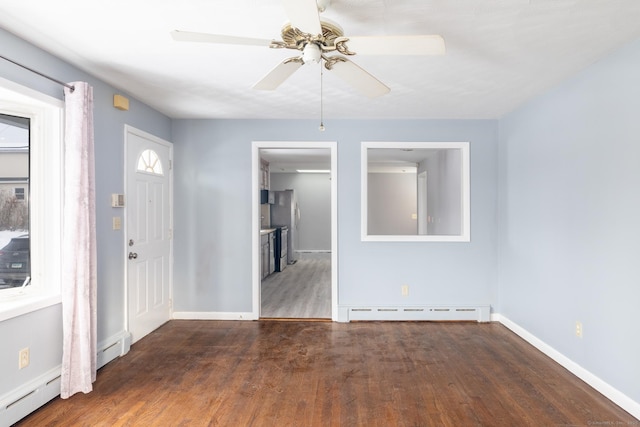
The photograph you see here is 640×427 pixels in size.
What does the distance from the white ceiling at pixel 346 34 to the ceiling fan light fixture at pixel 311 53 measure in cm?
34

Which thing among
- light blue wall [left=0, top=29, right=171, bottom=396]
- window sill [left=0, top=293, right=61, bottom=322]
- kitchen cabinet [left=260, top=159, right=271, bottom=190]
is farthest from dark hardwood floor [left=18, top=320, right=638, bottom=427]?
kitchen cabinet [left=260, top=159, right=271, bottom=190]

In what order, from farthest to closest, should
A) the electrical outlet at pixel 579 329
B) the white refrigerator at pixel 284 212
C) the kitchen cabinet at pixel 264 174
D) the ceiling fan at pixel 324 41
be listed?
the white refrigerator at pixel 284 212 → the kitchen cabinet at pixel 264 174 → the electrical outlet at pixel 579 329 → the ceiling fan at pixel 324 41

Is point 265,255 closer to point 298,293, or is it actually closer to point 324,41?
point 298,293

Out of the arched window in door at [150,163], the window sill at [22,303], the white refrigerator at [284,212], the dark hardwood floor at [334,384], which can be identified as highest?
the arched window in door at [150,163]

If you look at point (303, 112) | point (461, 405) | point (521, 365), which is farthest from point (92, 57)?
point (521, 365)

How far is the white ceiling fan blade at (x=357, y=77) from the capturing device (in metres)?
1.90

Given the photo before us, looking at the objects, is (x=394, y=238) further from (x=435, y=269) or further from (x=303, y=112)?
(x=303, y=112)

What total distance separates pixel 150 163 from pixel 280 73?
2.33m

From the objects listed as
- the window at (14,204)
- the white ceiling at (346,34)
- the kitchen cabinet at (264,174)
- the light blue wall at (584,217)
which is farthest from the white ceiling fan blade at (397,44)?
the kitchen cabinet at (264,174)

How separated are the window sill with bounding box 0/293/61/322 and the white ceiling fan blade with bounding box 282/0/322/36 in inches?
92.0

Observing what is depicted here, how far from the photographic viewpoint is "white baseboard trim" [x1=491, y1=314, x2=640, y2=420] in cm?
229

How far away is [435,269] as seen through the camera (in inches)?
162

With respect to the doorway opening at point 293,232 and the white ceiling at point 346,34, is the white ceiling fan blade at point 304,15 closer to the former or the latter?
the white ceiling at point 346,34

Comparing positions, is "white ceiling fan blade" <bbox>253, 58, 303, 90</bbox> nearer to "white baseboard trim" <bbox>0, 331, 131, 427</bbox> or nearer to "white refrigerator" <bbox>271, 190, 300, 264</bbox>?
"white baseboard trim" <bbox>0, 331, 131, 427</bbox>
